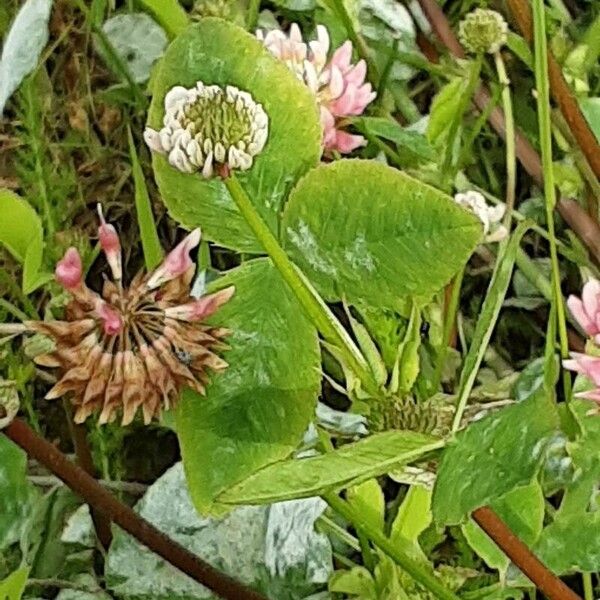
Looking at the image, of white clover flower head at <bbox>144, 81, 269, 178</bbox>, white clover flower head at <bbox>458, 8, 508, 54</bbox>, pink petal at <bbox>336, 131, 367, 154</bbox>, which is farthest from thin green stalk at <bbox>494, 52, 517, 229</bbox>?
white clover flower head at <bbox>144, 81, 269, 178</bbox>

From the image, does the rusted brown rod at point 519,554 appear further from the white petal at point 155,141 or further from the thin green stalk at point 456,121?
the thin green stalk at point 456,121

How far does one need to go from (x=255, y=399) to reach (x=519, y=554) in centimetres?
10

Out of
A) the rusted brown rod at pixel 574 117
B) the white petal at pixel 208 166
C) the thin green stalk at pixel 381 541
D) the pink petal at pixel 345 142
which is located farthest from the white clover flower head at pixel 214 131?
the rusted brown rod at pixel 574 117

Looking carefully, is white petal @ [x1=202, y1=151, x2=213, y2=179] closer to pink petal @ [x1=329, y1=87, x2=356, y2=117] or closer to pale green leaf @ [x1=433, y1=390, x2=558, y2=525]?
pale green leaf @ [x1=433, y1=390, x2=558, y2=525]

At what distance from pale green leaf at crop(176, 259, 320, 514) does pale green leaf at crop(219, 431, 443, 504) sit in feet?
0.18

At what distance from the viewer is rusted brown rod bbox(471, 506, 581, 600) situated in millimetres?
396

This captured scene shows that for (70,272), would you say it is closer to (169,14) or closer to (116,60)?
(169,14)

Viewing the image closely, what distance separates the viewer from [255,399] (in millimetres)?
403

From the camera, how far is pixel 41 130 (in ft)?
2.35

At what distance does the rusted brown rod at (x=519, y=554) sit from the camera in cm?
40

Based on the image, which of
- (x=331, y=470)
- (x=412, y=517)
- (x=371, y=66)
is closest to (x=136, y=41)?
(x=371, y=66)

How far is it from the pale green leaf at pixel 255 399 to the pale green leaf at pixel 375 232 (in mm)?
22

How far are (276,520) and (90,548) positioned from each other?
0.36 ft

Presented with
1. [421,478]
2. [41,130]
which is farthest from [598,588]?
[41,130]
